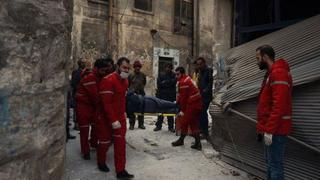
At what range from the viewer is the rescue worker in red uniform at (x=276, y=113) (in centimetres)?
455

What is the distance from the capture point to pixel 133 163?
675cm

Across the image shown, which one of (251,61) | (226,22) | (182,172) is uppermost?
(226,22)

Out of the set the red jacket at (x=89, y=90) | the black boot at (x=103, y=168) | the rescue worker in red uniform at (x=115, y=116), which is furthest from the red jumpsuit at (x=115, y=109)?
the red jacket at (x=89, y=90)

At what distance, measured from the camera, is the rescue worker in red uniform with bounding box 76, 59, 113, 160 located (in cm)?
662

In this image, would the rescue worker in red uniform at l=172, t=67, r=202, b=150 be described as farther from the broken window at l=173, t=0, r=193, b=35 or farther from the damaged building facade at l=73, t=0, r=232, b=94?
the broken window at l=173, t=0, r=193, b=35

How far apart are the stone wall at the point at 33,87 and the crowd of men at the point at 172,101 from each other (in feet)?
7.50

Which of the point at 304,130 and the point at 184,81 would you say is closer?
the point at 304,130

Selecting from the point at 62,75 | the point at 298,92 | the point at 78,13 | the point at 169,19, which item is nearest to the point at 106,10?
the point at 78,13

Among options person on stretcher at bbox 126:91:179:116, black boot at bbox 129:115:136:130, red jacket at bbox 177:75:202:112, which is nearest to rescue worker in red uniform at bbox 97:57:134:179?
red jacket at bbox 177:75:202:112

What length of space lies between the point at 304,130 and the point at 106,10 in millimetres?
14390

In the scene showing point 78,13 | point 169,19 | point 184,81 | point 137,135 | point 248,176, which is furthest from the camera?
point 169,19

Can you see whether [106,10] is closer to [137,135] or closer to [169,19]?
[169,19]

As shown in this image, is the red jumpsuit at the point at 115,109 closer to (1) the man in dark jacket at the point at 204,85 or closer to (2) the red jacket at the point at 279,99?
(2) the red jacket at the point at 279,99

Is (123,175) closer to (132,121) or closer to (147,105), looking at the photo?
(147,105)
